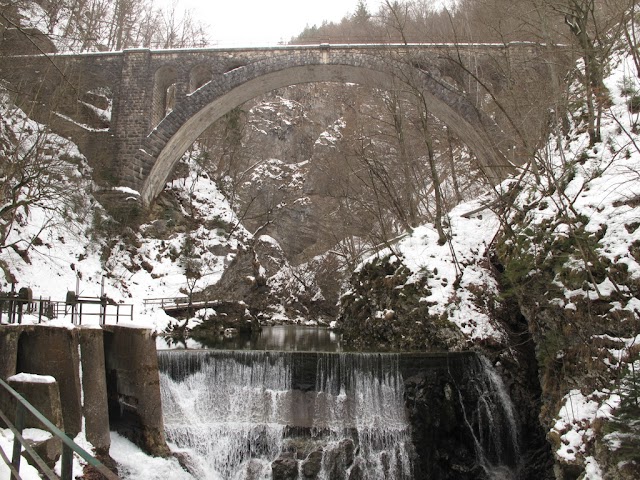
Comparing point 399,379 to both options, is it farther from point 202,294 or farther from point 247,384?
point 202,294

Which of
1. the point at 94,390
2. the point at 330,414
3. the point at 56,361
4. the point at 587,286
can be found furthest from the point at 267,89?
the point at 587,286

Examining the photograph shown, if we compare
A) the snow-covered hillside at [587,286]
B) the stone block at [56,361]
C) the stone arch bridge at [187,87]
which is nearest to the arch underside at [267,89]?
the stone arch bridge at [187,87]

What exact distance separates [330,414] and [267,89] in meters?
17.7

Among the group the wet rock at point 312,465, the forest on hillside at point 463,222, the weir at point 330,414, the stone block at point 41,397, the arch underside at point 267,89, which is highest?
the arch underside at point 267,89

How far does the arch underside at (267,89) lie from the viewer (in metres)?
22.1

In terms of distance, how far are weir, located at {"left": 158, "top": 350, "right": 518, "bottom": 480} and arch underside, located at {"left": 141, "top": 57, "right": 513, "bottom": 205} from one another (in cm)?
1337

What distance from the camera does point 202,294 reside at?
22953 millimetres

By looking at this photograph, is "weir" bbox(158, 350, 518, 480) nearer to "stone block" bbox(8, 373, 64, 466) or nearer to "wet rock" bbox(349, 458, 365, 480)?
"wet rock" bbox(349, 458, 365, 480)

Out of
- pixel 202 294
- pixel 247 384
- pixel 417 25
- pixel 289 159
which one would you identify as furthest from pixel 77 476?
pixel 289 159

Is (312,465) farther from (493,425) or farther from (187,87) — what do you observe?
(187,87)

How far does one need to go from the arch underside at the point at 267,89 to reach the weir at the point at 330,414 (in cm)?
1337

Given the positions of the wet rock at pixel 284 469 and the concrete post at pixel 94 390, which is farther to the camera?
the wet rock at pixel 284 469

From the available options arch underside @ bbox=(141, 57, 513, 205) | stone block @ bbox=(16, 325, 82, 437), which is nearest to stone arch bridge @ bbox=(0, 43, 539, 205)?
arch underside @ bbox=(141, 57, 513, 205)

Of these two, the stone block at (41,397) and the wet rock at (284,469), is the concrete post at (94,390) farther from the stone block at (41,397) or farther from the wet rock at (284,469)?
the wet rock at (284,469)
